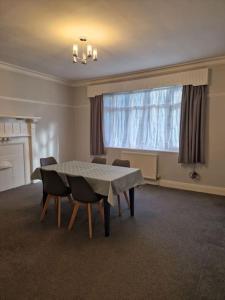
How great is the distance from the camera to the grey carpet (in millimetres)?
1800

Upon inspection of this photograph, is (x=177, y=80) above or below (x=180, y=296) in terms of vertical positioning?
above

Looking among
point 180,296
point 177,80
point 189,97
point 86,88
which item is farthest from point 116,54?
point 180,296

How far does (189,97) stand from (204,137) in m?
0.90

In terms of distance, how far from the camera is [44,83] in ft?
17.5

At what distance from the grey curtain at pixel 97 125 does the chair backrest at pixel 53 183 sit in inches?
110

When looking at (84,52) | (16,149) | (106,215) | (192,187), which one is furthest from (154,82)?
(16,149)

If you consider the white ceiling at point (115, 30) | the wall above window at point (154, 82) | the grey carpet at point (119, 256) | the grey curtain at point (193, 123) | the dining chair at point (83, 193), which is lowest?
the grey carpet at point (119, 256)

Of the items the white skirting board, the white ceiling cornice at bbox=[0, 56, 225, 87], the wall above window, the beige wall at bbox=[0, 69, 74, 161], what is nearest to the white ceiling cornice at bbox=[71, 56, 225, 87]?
the white ceiling cornice at bbox=[0, 56, 225, 87]

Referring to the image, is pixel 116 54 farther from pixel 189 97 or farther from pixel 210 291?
pixel 210 291

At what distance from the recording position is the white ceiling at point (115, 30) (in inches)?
91.5

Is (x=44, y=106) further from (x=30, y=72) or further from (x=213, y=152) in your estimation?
(x=213, y=152)

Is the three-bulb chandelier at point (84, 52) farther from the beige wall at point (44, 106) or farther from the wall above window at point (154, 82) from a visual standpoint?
the beige wall at point (44, 106)

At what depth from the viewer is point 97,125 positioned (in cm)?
573

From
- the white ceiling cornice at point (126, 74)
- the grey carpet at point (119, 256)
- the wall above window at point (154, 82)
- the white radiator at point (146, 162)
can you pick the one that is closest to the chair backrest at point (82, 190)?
the grey carpet at point (119, 256)
